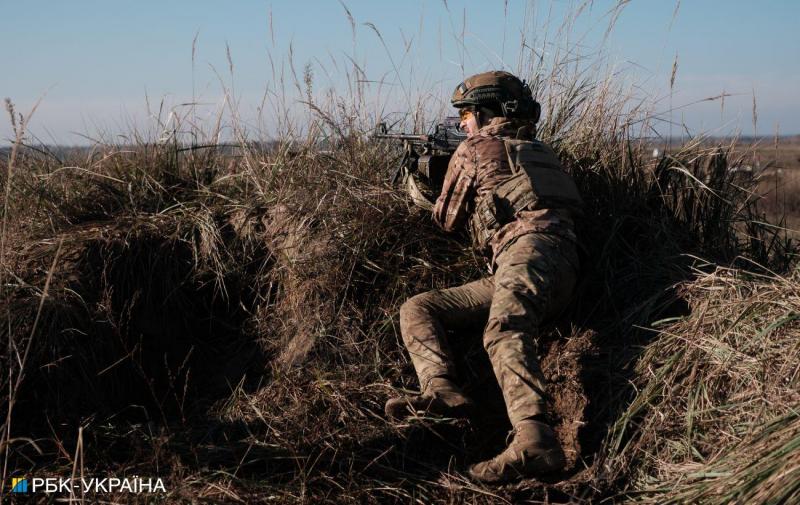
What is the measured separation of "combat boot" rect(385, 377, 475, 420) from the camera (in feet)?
9.78

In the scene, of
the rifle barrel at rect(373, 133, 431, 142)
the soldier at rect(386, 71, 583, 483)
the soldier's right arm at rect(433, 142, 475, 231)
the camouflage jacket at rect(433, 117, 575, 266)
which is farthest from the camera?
the rifle barrel at rect(373, 133, 431, 142)

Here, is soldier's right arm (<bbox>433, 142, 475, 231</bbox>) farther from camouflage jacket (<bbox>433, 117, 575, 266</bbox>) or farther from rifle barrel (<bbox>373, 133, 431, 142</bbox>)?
rifle barrel (<bbox>373, 133, 431, 142</bbox>)

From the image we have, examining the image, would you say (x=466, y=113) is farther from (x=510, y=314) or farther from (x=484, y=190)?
(x=510, y=314)

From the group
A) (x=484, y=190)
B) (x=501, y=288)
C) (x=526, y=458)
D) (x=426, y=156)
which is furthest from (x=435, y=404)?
(x=426, y=156)

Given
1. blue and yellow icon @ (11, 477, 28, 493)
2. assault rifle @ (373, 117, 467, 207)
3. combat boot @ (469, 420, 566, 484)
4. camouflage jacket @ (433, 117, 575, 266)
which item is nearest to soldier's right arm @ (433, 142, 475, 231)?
camouflage jacket @ (433, 117, 575, 266)

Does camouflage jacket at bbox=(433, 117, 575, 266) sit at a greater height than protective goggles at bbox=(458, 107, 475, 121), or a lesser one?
lesser

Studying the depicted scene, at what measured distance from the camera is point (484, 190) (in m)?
3.62

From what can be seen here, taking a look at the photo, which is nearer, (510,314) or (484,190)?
(510,314)

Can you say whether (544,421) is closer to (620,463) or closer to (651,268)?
(620,463)

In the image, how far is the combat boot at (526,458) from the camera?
2.71 meters

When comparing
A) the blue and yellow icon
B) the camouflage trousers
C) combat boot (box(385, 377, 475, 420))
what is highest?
the camouflage trousers

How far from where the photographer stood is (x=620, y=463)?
2863mm

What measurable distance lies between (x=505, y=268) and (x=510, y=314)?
0.27m

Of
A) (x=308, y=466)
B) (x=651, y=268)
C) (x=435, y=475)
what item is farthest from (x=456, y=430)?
(x=651, y=268)
